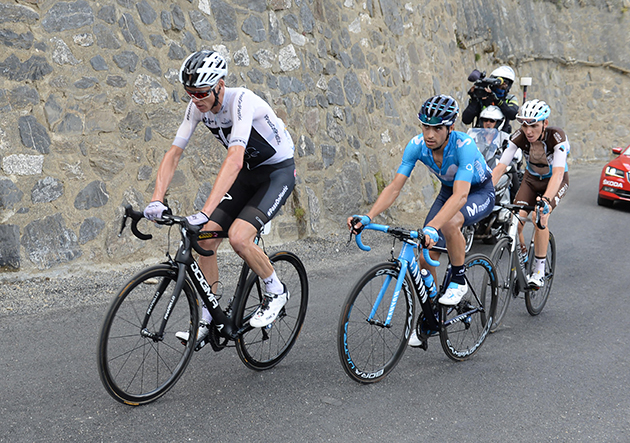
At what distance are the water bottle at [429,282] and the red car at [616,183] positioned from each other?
9.40 metres

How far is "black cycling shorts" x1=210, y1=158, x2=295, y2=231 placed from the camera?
422 centimetres

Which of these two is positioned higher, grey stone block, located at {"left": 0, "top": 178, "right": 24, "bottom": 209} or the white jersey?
the white jersey

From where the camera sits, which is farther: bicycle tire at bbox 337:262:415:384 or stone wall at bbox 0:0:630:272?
stone wall at bbox 0:0:630:272

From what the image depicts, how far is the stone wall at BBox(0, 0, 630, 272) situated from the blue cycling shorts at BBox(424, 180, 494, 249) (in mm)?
3751

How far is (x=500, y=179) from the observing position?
323 inches

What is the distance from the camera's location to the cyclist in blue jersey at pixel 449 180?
426 centimetres

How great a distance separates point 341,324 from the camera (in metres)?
3.96

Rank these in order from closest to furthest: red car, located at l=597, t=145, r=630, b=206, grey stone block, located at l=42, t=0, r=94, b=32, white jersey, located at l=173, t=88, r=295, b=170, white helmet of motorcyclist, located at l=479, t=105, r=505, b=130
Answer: white jersey, located at l=173, t=88, r=295, b=170 → grey stone block, located at l=42, t=0, r=94, b=32 → white helmet of motorcyclist, located at l=479, t=105, r=505, b=130 → red car, located at l=597, t=145, r=630, b=206

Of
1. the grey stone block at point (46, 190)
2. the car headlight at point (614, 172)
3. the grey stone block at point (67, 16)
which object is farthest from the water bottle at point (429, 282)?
the car headlight at point (614, 172)

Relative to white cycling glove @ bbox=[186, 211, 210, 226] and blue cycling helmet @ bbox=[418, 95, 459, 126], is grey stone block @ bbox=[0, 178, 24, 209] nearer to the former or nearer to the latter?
white cycling glove @ bbox=[186, 211, 210, 226]

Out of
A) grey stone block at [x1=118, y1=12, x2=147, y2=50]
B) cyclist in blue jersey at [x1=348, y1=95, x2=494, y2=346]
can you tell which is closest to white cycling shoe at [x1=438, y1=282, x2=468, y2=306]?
cyclist in blue jersey at [x1=348, y1=95, x2=494, y2=346]

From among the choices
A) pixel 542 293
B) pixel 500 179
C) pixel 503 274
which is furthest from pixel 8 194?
pixel 500 179

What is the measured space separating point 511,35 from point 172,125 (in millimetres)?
15918

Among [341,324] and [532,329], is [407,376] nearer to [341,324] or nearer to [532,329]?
[341,324]
